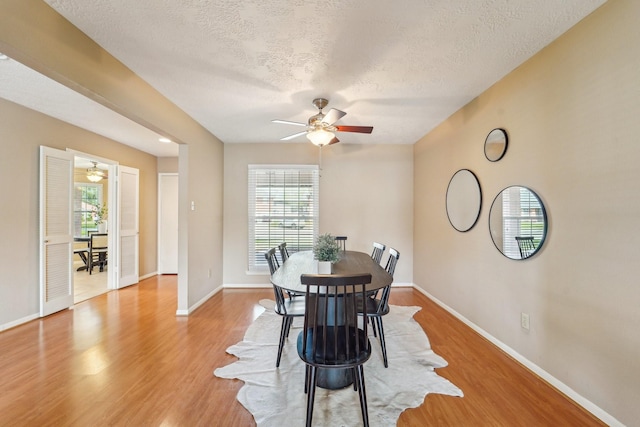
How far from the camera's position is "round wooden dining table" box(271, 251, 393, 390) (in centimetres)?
197

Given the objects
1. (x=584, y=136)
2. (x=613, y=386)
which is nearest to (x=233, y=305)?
(x=613, y=386)

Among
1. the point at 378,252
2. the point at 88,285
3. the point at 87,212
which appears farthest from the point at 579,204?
the point at 87,212

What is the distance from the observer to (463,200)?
326 centimetres

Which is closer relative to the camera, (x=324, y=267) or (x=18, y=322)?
(x=324, y=267)

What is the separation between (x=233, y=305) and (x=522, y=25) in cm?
419

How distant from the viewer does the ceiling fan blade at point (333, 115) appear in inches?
94.4

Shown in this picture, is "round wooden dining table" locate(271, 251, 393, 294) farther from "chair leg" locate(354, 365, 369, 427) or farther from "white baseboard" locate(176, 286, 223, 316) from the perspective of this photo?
"white baseboard" locate(176, 286, 223, 316)

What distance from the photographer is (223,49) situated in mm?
2098

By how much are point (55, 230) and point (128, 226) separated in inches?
54.6

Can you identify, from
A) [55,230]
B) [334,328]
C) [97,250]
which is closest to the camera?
[334,328]

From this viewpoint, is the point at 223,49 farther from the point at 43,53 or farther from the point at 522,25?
the point at 522,25

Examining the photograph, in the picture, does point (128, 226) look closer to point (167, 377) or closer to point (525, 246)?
point (167, 377)

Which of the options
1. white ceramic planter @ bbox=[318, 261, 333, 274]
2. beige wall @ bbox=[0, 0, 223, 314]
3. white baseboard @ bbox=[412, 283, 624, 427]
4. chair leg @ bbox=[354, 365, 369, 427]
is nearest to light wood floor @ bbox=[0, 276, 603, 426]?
white baseboard @ bbox=[412, 283, 624, 427]

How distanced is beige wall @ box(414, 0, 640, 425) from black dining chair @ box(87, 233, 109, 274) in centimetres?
715
